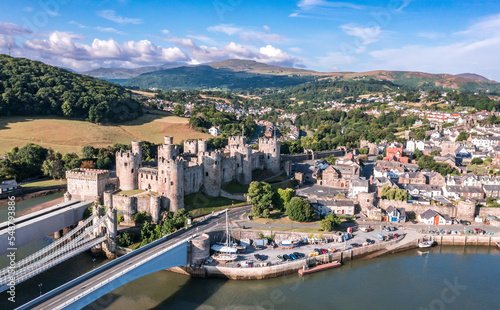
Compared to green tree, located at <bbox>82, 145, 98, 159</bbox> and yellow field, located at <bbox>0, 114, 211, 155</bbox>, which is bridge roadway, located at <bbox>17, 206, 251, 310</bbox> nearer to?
green tree, located at <bbox>82, 145, 98, 159</bbox>

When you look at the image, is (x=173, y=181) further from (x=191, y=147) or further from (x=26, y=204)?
(x=26, y=204)

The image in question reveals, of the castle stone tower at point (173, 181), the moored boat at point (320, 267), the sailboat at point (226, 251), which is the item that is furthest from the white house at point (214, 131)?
the moored boat at point (320, 267)

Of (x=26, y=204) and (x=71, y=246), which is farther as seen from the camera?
(x=26, y=204)

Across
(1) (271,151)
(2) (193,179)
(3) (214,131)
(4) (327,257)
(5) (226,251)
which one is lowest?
(4) (327,257)

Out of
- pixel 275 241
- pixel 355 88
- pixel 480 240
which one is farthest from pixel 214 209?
pixel 355 88

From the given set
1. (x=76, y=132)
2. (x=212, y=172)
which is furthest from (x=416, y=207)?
(x=76, y=132)

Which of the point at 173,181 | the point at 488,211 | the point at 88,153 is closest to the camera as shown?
the point at 173,181
